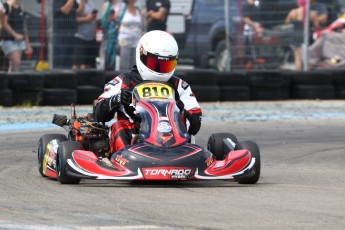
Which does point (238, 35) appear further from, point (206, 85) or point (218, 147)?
point (218, 147)

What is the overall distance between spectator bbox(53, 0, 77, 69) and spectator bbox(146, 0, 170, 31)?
4.31 feet

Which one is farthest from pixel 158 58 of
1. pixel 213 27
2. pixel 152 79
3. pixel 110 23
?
pixel 213 27

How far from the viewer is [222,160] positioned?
8.16m

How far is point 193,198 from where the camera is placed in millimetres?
6715

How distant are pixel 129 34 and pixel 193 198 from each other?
1046cm

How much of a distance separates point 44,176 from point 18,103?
24.1 ft

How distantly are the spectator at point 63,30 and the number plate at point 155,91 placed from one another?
8.78 meters

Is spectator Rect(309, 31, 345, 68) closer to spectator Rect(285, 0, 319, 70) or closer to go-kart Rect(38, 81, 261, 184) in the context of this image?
spectator Rect(285, 0, 319, 70)

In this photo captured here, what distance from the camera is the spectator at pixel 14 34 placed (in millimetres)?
16031

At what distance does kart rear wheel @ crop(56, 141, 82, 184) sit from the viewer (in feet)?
24.6

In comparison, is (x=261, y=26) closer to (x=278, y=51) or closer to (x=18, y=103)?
(x=278, y=51)

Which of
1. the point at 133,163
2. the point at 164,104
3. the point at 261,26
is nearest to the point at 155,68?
the point at 164,104

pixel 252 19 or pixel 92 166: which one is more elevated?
pixel 92 166

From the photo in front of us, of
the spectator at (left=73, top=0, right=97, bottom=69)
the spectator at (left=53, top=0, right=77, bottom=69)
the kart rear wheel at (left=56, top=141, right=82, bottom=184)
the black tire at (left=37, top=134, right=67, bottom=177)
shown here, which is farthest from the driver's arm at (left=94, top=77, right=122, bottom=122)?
the spectator at (left=73, top=0, right=97, bottom=69)
